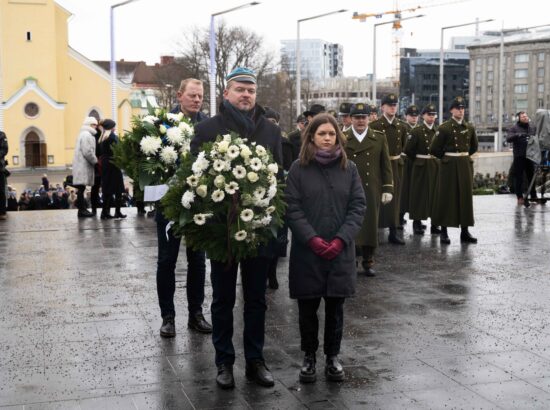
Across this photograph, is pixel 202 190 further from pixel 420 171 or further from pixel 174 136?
pixel 420 171

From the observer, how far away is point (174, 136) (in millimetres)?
7234

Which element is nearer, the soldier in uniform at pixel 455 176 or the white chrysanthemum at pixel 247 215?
the white chrysanthemum at pixel 247 215

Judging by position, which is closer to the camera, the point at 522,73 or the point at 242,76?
the point at 242,76

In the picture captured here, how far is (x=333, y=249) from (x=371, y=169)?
4.35 meters

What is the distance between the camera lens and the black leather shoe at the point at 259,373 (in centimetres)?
599

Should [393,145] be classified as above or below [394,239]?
above

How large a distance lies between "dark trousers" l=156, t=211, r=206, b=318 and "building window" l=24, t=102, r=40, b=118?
6010 centimetres

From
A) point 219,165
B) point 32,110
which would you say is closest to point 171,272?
point 219,165

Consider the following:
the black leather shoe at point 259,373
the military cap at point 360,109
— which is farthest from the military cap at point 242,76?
the military cap at point 360,109

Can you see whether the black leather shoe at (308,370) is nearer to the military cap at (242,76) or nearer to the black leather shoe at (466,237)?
the military cap at (242,76)

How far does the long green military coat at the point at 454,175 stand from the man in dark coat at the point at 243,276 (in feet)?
23.0

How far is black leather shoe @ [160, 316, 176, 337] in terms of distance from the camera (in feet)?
24.1

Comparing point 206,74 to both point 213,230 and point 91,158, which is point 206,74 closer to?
point 91,158

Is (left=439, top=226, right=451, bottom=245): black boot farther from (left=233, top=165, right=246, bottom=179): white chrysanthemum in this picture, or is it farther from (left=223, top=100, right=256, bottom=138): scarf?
(left=233, top=165, right=246, bottom=179): white chrysanthemum
